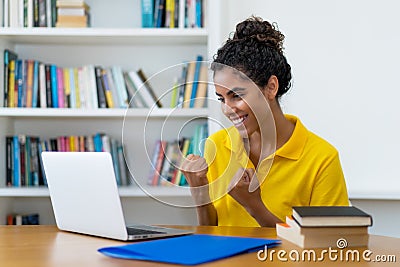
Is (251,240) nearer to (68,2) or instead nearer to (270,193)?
(270,193)

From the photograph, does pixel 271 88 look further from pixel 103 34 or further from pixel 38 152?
pixel 38 152

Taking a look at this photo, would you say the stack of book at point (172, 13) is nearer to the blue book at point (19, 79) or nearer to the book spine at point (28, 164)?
the blue book at point (19, 79)

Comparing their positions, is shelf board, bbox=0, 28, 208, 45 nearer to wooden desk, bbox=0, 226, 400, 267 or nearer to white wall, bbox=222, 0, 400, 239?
white wall, bbox=222, 0, 400, 239

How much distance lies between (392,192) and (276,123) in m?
0.97

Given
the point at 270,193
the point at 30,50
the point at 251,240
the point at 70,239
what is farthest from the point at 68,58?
the point at 251,240

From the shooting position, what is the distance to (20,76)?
3.12m

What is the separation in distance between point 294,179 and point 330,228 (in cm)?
66

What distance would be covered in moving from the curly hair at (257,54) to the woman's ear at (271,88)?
0.01 metres

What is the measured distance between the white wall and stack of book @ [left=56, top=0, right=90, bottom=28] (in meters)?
0.89

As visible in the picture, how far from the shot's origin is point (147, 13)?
3102mm

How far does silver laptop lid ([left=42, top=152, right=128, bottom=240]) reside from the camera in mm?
1477

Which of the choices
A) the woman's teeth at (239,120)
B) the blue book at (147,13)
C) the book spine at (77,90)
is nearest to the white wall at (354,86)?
the blue book at (147,13)

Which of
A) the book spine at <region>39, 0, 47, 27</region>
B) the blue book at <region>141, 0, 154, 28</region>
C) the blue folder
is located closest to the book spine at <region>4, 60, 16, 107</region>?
the book spine at <region>39, 0, 47, 27</region>

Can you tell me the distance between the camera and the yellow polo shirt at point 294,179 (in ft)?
6.57
